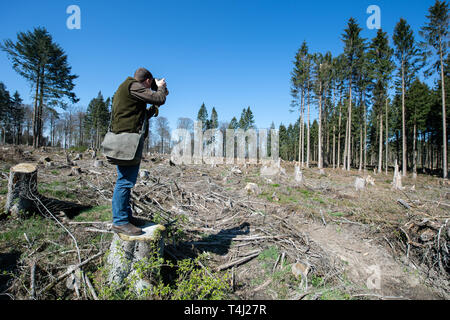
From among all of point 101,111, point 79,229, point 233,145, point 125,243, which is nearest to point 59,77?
point 101,111

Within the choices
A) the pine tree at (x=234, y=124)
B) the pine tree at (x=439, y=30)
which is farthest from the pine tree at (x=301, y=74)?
the pine tree at (x=234, y=124)

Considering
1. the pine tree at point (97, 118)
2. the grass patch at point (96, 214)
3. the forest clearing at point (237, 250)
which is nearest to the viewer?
the forest clearing at point (237, 250)

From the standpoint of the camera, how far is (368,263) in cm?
388

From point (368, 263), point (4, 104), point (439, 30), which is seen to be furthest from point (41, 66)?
point (439, 30)

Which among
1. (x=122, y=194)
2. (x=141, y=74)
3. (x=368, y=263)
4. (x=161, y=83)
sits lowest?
(x=368, y=263)

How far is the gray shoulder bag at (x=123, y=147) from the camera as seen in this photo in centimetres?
Result: 231

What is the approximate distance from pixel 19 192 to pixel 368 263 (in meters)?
6.96

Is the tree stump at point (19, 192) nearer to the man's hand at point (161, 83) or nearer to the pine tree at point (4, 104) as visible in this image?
the man's hand at point (161, 83)

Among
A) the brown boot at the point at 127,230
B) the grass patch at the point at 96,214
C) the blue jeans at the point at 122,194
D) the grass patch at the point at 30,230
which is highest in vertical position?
the blue jeans at the point at 122,194

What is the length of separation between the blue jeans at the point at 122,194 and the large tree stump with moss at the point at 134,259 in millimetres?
209

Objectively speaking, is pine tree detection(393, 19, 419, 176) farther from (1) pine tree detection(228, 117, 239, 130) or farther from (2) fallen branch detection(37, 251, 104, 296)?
(1) pine tree detection(228, 117, 239, 130)

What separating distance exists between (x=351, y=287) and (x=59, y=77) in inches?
1120

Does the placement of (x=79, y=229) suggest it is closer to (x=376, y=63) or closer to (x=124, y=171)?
(x=124, y=171)

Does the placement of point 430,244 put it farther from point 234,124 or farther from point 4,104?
point 234,124
